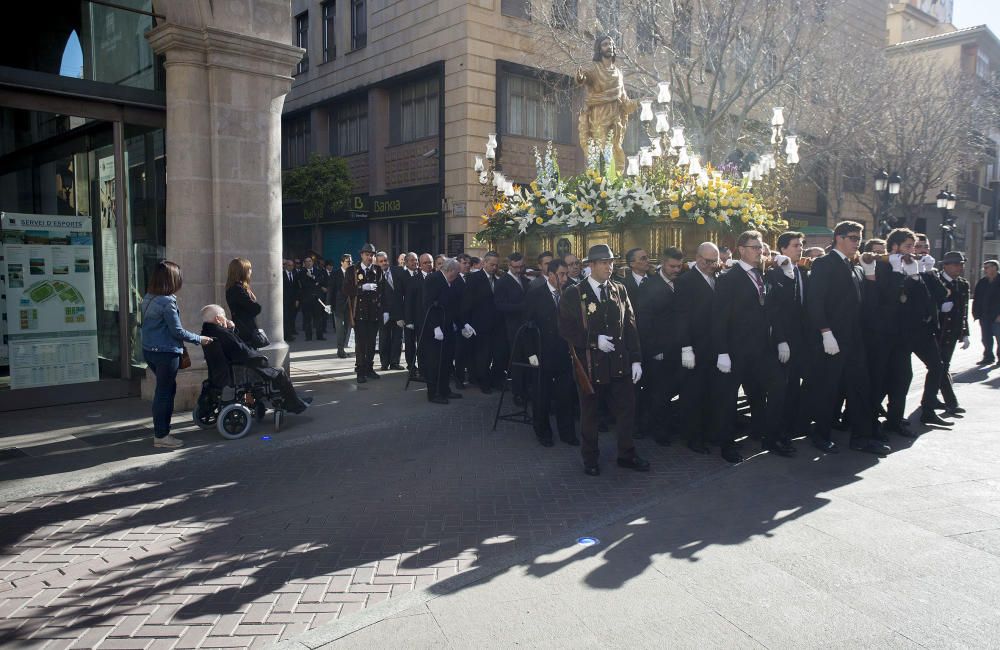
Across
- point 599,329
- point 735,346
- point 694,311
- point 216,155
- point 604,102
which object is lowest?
point 735,346

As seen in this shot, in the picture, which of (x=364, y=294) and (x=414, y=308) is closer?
(x=414, y=308)

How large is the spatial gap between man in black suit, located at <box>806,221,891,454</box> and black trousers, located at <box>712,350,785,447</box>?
1.53ft

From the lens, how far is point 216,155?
29.9 ft

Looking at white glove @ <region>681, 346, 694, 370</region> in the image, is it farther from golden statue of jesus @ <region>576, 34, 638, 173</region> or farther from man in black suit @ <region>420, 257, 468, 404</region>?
golden statue of jesus @ <region>576, 34, 638, 173</region>

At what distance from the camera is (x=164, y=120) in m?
9.55

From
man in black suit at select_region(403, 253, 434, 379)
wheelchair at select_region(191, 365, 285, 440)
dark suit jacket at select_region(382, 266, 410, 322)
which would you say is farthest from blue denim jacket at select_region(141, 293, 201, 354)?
dark suit jacket at select_region(382, 266, 410, 322)

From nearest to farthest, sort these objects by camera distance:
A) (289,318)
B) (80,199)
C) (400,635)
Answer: (400,635)
(80,199)
(289,318)

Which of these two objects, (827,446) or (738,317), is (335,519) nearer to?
(738,317)

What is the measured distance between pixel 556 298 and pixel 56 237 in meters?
6.51

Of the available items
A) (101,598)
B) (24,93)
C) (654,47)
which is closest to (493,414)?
(101,598)

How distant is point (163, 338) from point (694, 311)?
519 centimetres

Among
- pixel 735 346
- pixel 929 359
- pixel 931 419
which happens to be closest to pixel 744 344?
pixel 735 346

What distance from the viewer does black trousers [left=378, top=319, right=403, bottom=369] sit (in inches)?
491

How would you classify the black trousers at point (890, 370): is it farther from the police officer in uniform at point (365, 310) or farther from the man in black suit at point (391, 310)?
the police officer in uniform at point (365, 310)
